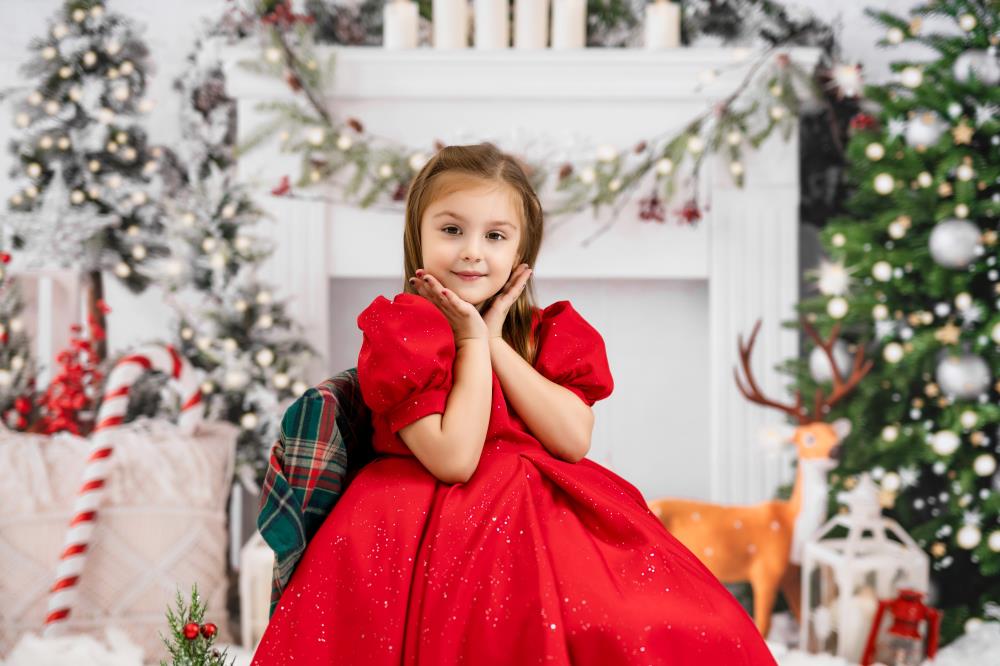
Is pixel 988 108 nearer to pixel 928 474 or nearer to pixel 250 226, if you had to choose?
pixel 928 474

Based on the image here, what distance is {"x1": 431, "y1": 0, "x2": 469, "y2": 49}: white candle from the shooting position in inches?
110

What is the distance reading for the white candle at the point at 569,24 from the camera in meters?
2.81

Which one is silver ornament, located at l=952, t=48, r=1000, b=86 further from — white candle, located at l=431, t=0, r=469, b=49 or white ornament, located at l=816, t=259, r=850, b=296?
white candle, located at l=431, t=0, r=469, b=49

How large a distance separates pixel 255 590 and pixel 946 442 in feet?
6.19

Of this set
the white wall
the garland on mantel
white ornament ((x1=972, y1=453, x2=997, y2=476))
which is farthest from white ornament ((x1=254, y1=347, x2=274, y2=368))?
white ornament ((x1=972, y1=453, x2=997, y2=476))

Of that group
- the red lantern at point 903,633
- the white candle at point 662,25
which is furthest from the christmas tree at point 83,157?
the red lantern at point 903,633

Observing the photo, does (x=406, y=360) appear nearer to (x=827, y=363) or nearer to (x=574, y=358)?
(x=574, y=358)

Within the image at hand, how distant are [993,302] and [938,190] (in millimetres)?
353

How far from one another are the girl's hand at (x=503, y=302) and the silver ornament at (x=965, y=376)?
5.60 ft

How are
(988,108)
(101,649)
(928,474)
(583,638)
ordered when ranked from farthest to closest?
1. (928,474)
2. (988,108)
3. (101,649)
4. (583,638)

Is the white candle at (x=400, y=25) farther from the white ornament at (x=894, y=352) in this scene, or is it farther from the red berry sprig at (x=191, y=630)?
the red berry sprig at (x=191, y=630)

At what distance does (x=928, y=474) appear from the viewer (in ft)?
9.05

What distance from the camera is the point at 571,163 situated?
2.84 metres

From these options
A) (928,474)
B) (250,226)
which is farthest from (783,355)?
(250,226)
